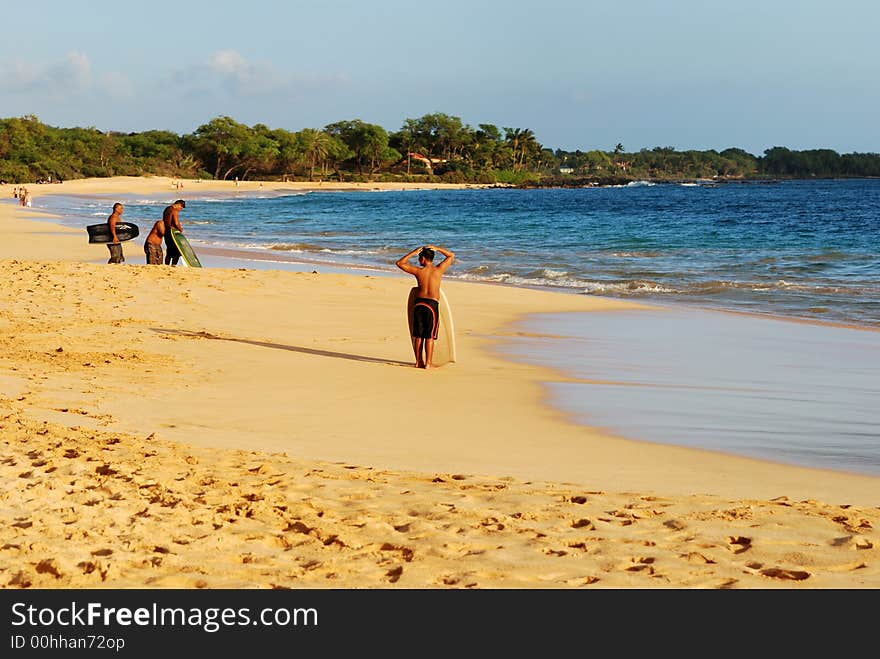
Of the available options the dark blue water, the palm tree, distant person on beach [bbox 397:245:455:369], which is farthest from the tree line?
distant person on beach [bbox 397:245:455:369]

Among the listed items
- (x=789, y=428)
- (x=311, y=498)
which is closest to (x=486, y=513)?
(x=311, y=498)

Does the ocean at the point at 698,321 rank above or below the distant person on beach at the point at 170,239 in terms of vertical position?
below

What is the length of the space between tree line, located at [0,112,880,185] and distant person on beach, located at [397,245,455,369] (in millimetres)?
96922

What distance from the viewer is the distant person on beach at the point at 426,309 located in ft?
32.5

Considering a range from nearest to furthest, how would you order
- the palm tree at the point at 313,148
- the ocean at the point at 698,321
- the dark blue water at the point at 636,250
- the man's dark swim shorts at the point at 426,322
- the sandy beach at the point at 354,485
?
the sandy beach at the point at 354,485 < the ocean at the point at 698,321 < the man's dark swim shorts at the point at 426,322 < the dark blue water at the point at 636,250 < the palm tree at the point at 313,148

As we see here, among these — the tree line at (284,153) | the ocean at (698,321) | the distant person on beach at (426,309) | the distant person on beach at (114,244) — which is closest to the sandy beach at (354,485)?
the distant person on beach at (426,309)

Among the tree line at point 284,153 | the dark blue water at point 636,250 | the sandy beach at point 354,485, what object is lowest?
the sandy beach at point 354,485

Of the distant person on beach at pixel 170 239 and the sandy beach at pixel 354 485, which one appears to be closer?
the sandy beach at pixel 354 485

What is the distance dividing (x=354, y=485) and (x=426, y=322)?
14.2ft

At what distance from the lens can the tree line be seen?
112125 mm

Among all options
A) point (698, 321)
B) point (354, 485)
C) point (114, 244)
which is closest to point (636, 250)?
point (698, 321)

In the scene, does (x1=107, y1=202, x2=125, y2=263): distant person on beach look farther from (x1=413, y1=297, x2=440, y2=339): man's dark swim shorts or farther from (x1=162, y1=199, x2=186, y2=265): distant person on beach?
(x1=413, y1=297, x2=440, y2=339): man's dark swim shorts

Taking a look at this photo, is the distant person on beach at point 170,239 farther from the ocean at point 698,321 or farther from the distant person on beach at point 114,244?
the ocean at point 698,321
